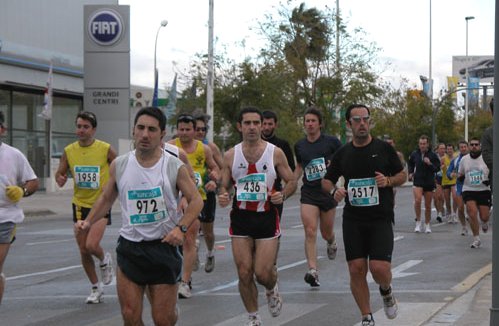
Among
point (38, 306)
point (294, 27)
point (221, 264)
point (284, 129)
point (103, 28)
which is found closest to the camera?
point (38, 306)

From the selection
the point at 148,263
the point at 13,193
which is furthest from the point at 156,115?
the point at 13,193

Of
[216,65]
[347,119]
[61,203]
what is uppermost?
[216,65]

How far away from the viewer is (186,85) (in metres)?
48.6

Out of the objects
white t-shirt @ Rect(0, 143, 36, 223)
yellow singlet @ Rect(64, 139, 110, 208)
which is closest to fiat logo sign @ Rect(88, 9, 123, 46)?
yellow singlet @ Rect(64, 139, 110, 208)

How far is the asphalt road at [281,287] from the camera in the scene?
975 cm

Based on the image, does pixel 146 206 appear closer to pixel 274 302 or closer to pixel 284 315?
pixel 274 302

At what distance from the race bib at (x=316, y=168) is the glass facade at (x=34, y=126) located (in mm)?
30250

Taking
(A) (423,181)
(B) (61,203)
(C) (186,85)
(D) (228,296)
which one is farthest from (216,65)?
(D) (228,296)

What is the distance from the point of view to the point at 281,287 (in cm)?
1199

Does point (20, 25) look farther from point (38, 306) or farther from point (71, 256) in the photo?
point (38, 306)

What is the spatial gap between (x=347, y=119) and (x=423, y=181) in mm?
12805

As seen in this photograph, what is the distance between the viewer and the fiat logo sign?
39.5 m

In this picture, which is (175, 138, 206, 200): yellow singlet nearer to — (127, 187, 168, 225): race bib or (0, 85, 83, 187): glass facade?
(127, 187, 168, 225): race bib

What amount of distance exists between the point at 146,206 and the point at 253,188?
92.5 inches
